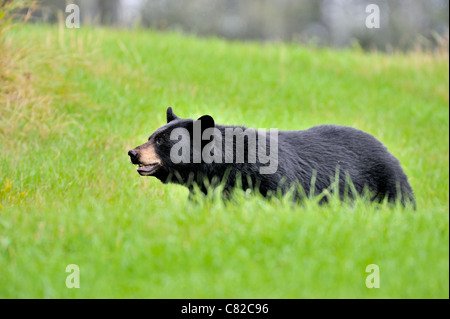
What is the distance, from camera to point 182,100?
913 cm

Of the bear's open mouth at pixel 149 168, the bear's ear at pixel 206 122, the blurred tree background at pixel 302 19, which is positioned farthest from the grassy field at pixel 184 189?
the blurred tree background at pixel 302 19

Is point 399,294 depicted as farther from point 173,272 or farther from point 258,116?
point 258,116

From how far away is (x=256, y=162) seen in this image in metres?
5.32

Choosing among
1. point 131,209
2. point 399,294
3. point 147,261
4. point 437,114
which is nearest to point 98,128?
point 131,209

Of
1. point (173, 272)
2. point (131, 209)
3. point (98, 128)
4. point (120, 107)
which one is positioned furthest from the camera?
point (120, 107)

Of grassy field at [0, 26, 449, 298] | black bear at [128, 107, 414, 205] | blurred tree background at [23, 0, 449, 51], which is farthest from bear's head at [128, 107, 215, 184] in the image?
blurred tree background at [23, 0, 449, 51]

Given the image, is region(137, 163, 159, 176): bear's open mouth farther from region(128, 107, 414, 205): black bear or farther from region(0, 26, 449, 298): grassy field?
region(0, 26, 449, 298): grassy field

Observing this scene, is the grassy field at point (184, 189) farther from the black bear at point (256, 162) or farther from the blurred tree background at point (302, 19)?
the blurred tree background at point (302, 19)

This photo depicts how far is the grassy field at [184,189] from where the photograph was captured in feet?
12.6

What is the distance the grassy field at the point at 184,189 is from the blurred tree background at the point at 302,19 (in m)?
16.7

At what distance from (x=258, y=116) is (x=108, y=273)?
18.6 ft

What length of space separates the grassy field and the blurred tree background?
54.9 feet

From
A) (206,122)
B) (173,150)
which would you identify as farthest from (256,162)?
(173,150)

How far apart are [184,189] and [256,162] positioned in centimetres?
168
